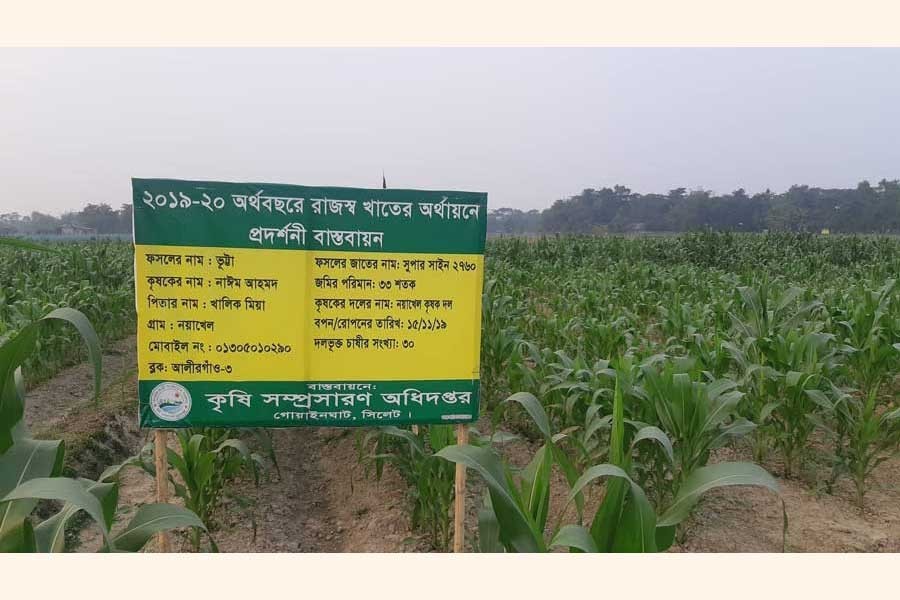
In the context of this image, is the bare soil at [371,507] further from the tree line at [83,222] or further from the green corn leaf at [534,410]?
the tree line at [83,222]

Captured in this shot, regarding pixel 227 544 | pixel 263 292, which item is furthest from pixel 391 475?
pixel 263 292

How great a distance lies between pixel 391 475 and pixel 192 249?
85.2 inches

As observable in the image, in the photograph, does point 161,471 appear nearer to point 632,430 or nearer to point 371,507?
point 371,507

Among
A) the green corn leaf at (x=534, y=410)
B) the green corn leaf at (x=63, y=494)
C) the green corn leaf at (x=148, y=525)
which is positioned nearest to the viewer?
the green corn leaf at (x=63, y=494)

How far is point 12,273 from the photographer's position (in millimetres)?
11227

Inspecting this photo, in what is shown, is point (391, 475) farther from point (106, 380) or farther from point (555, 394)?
point (106, 380)

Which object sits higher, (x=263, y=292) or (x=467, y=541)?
(x=263, y=292)

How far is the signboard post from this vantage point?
2.26 meters

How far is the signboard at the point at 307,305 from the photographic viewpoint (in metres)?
2.26

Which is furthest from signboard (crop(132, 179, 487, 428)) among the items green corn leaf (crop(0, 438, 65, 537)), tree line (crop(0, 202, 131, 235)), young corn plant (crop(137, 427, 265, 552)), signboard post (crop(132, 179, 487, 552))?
tree line (crop(0, 202, 131, 235))

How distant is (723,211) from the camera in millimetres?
50750

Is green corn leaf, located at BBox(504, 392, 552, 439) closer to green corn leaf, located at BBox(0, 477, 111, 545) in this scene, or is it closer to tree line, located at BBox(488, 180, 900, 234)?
green corn leaf, located at BBox(0, 477, 111, 545)

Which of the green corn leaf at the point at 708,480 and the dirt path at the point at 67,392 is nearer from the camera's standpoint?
the green corn leaf at the point at 708,480

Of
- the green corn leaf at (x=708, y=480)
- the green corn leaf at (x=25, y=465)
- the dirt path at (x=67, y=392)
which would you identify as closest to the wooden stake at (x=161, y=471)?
the green corn leaf at (x=25, y=465)
